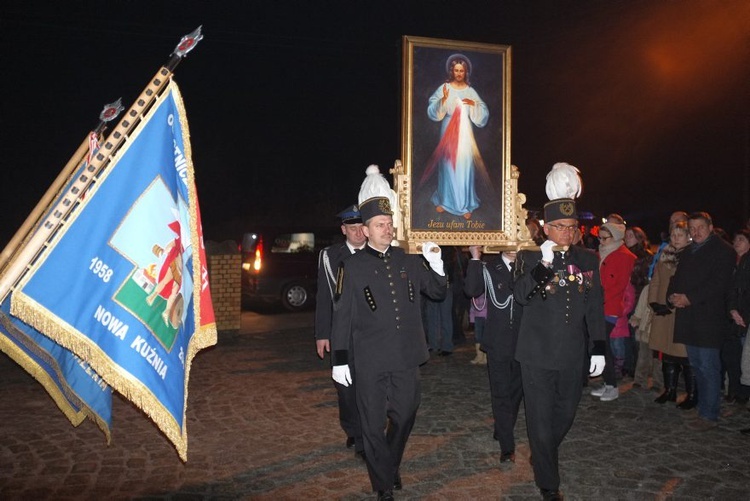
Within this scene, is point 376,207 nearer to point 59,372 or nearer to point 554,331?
point 554,331

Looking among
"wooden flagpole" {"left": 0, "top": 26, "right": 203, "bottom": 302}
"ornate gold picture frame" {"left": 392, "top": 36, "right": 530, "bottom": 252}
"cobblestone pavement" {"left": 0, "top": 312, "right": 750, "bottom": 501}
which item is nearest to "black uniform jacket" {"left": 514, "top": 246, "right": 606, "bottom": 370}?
"ornate gold picture frame" {"left": 392, "top": 36, "right": 530, "bottom": 252}

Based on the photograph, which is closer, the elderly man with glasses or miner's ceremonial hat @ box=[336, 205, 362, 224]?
the elderly man with glasses

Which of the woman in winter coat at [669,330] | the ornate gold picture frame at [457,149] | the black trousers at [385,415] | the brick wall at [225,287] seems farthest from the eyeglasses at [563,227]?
the brick wall at [225,287]

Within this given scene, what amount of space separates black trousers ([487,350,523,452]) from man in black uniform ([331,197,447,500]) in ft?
3.24

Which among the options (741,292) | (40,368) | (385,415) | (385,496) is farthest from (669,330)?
(40,368)

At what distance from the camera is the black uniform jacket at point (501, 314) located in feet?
16.0

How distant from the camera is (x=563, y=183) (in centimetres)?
434

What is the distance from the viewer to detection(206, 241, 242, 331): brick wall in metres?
11.0

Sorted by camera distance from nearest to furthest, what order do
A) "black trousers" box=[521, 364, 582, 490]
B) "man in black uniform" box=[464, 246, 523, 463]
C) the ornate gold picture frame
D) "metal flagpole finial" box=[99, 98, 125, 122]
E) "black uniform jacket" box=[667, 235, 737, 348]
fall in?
"metal flagpole finial" box=[99, 98, 125, 122] → "black trousers" box=[521, 364, 582, 490] → the ornate gold picture frame → "man in black uniform" box=[464, 246, 523, 463] → "black uniform jacket" box=[667, 235, 737, 348]

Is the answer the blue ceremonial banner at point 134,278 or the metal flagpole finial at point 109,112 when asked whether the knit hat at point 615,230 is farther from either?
the metal flagpole finial at point 109,112

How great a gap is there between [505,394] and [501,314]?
2.14 ft

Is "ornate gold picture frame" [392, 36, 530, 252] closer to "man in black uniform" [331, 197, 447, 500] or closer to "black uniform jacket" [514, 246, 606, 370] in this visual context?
"man in black uniform" [331, 197, 447, 500]

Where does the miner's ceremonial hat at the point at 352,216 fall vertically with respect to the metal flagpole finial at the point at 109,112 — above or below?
below

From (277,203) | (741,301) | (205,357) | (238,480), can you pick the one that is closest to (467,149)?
(238,480)
